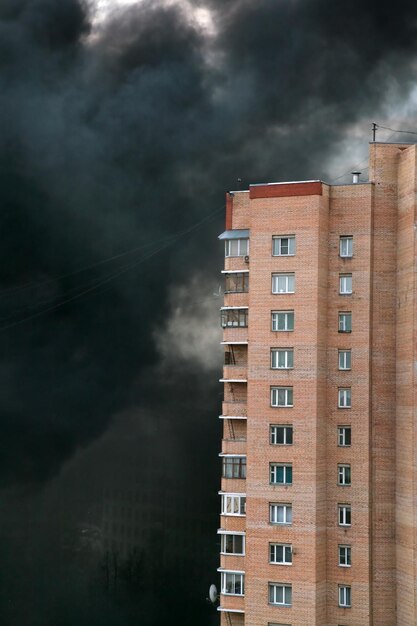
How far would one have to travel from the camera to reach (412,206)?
186 ft

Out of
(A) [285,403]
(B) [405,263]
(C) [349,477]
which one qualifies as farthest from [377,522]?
(B) [405,263]

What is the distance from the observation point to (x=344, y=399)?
57.6 meters

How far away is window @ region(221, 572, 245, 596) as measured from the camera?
194 feet

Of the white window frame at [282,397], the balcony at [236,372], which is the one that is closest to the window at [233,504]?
the white window frame at [282,397]

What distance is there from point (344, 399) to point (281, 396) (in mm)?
3162

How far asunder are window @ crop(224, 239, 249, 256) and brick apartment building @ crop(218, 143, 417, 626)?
66.9 inches

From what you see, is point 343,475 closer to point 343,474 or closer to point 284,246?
point 343,474

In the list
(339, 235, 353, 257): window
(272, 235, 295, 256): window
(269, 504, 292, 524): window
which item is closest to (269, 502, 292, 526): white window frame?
(269, 504, 292, 524): window

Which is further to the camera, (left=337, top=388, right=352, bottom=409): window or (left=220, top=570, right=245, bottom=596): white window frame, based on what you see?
(left=220, top=570, right=245, bottom=596): white window frame

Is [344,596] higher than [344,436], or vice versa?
[344,436]

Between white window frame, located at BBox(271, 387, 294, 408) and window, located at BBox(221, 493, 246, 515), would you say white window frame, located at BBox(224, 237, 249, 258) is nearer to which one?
white window frame, located at BBox(271, 387, 294, 408)

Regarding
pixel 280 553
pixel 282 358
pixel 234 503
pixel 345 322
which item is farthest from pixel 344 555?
pixel 345 322

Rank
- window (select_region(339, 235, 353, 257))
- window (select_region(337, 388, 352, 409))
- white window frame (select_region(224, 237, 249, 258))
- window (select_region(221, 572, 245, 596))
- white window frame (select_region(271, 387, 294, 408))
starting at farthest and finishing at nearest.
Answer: white window frame (select_region(224, 237, 249, 258)) → window (select_region(221, 572, 245, 596)) → window (select_region(339, 235, 353, 257)) → window (select_region(337, 388, 352, 409)) → white window frame (select_region(271, 387, 294, 408))

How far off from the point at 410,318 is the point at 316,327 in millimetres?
4621
